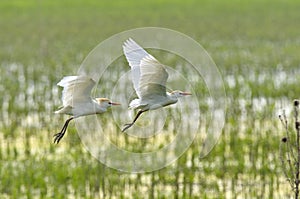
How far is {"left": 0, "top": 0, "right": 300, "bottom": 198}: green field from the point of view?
775cm

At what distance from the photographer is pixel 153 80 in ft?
10.5

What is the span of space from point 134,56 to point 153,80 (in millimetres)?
142

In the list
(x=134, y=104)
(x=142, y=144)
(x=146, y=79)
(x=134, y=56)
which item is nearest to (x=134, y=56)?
(x=134, y=56)

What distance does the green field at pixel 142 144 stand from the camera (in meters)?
7.75

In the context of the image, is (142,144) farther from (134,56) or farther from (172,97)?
(172,97)

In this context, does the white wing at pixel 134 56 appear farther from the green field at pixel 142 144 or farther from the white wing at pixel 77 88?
the green field at pixel 142 144

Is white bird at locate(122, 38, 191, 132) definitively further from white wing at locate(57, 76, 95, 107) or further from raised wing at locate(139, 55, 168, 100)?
white wing at locate(57, 76, 95, 107)

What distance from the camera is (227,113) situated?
412 inches

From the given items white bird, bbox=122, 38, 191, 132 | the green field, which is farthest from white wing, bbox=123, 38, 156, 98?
the green field

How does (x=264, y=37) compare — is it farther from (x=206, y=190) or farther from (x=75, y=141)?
(x=206, y=190)

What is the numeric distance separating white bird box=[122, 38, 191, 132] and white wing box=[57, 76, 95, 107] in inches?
7.2

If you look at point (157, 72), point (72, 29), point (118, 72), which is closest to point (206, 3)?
point (72, 29)

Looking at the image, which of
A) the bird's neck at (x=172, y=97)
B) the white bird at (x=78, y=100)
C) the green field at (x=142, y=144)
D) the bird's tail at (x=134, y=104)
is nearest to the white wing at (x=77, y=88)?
the white bird at (x=78, y=100)

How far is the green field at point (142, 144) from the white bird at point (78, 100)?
4022mm
